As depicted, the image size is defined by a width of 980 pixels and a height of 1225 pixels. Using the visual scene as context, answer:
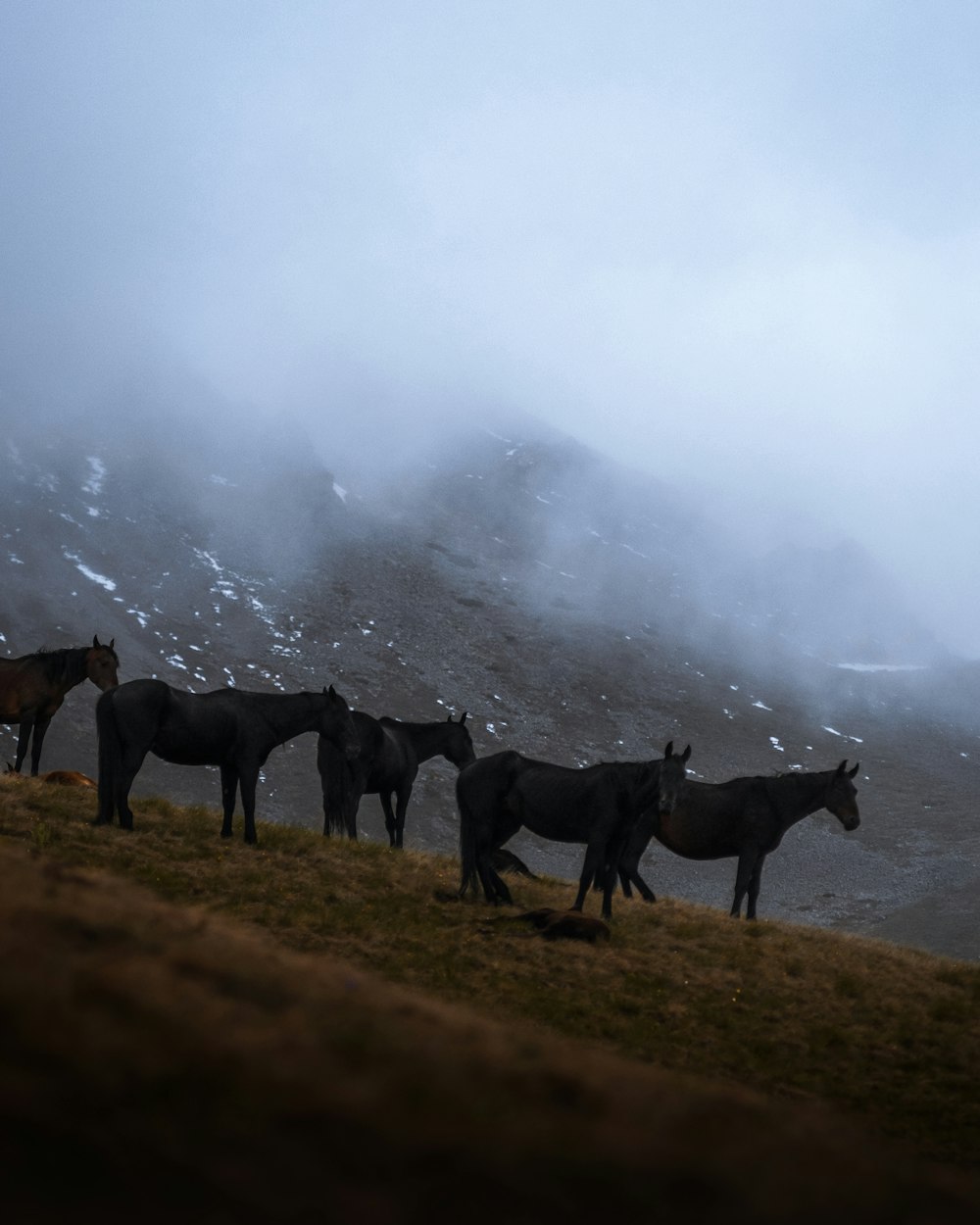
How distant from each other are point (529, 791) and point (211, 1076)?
1439 centimetres

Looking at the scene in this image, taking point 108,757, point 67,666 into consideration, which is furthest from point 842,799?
point 67,666

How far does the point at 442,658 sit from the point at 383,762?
110 meters

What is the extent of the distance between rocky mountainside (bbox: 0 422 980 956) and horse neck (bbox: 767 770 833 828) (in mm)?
52318

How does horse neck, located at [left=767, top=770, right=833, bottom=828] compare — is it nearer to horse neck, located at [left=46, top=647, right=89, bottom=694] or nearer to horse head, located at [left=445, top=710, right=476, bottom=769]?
horse head, located at [left=445, top=710, right=476, bottom=769]

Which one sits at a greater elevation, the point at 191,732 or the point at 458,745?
the point at 458,745

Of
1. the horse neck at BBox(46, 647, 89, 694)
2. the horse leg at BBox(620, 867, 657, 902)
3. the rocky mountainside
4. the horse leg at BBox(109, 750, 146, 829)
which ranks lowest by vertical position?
the horse leg at BBox(620, 867, 657, 902)

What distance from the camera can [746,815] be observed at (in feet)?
78.7

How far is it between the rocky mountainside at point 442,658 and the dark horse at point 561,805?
2328 inches

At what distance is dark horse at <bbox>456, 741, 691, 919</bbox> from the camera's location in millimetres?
18672

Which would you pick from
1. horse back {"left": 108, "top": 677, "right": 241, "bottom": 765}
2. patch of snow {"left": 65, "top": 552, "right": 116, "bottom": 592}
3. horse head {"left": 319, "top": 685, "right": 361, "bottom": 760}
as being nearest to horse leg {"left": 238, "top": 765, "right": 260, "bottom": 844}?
horse back {"left": 108, "top": 677, "right": 241, "bottom": 765}

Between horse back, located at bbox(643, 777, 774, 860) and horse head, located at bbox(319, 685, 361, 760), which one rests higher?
horse head, located at bbox(319, 685, 361, 760)

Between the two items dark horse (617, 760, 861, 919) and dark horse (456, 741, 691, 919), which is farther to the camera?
dark horse (617, 760, 861, 919)

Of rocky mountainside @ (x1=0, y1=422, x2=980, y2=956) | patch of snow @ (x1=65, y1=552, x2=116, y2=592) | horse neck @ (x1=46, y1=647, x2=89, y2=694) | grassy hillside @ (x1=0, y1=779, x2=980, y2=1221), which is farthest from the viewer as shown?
patch of snow @ (x1=65, y1=552, x2=116, y2=592)

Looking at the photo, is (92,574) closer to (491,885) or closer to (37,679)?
(37,679)
